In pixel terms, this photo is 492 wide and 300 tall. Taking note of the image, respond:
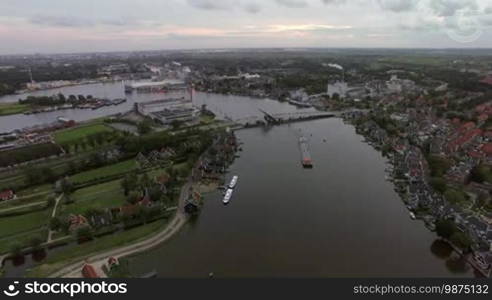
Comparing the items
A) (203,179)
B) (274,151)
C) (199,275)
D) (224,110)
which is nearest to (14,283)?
(199,275)

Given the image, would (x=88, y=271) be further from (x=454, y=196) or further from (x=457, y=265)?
(x=454, y=196)

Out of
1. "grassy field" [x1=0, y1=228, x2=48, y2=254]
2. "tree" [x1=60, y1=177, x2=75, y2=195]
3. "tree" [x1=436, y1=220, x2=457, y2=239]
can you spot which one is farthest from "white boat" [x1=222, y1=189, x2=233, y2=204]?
"tree" [x1=436, y1=220, x2=457, y2=239]

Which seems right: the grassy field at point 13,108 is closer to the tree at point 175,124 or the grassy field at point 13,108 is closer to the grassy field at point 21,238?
the tree at point 175,124

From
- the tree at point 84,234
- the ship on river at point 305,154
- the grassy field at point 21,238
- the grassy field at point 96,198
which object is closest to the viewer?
the grassy field at point 21,238

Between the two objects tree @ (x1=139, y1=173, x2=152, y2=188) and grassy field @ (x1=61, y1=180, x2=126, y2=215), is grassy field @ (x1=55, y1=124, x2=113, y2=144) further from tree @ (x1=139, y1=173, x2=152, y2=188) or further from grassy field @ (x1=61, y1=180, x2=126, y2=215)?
tree @ (x1=139, y1=173, x2=152, y2=188)

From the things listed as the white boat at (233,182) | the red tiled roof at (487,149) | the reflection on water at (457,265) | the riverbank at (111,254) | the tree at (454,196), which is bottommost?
the reflection on water at (457,265)

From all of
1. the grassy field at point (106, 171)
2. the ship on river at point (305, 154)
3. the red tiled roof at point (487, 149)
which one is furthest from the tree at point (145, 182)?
the red tiled roof at point (487, 149)

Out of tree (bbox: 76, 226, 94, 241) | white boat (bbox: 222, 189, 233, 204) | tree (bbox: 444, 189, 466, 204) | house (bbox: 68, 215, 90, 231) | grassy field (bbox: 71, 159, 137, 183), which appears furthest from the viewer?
grassy field (bbox: 71, 159, 137, 183)
